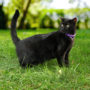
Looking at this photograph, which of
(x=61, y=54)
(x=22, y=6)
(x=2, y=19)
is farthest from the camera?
(x=22, y=6)

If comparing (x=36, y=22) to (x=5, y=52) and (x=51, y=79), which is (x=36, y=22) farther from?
(x=51, y=79)

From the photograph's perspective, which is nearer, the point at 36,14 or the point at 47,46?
the point at 47,46

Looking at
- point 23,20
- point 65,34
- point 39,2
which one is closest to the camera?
point 65,34

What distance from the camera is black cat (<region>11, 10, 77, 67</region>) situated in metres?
3.60

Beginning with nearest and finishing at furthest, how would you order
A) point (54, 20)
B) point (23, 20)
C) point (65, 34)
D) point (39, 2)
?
point (65, 34), point (54, 20), point (23, 20), point (39, 2)

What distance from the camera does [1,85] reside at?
108 inches

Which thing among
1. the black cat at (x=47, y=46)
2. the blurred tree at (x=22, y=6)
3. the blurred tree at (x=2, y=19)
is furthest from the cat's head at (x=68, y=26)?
the blurred tree at (x=22, y=6)

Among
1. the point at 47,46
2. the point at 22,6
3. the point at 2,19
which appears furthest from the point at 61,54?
the point at 22,6

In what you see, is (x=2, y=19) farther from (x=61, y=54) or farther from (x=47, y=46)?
(x=61, y=54)

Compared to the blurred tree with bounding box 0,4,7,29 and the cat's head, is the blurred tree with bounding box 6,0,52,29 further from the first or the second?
the cat's head

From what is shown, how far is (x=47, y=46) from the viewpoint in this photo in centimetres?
364

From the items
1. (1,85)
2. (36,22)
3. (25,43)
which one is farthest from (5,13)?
(1,85)

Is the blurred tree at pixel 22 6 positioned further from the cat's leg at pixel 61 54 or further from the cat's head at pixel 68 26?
the cat's leg at pixel 61 54

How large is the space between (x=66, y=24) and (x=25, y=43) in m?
0.86
